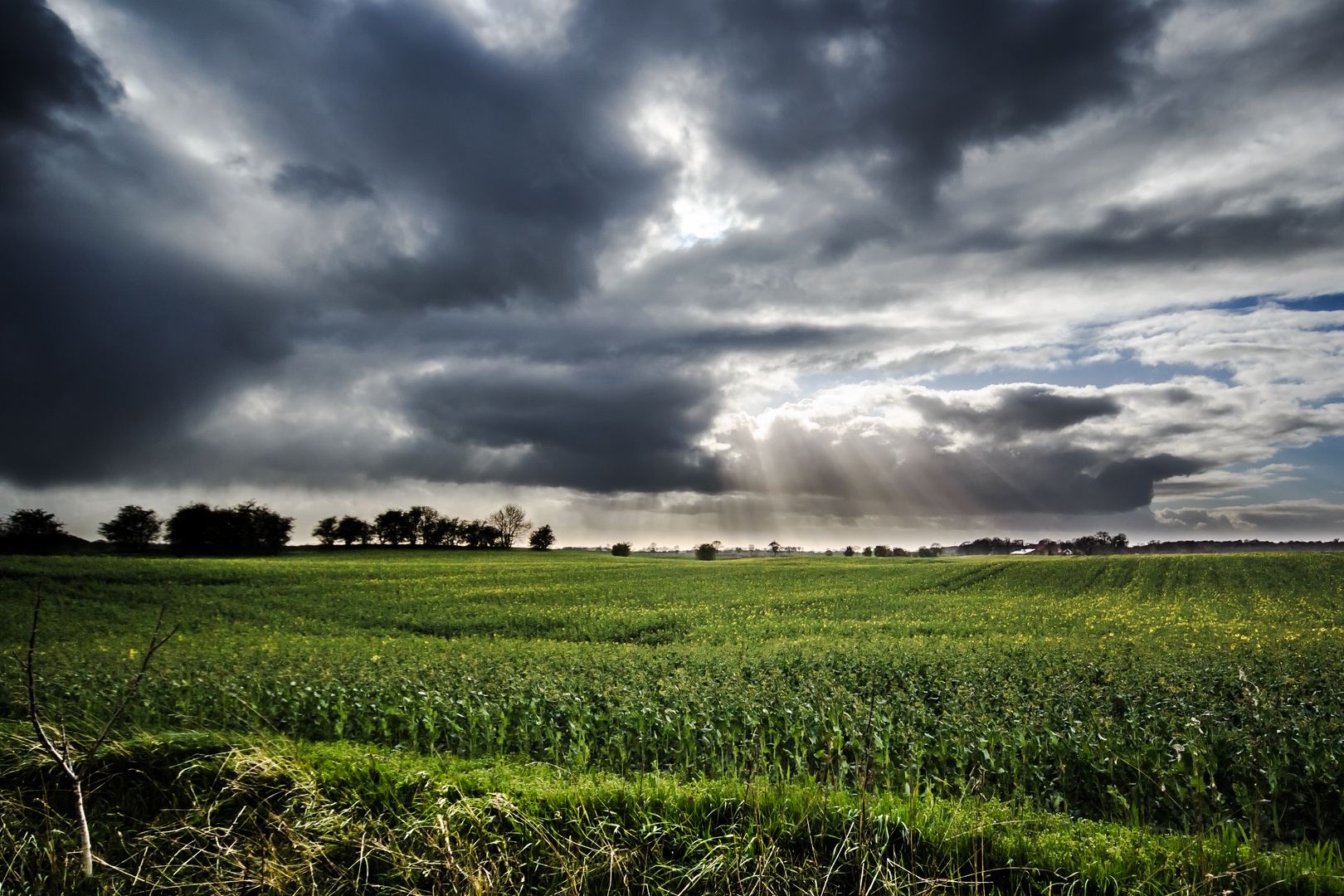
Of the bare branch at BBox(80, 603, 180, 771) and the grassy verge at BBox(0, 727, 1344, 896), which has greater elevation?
the bare branch at BBox(80, 603, 180, 771)

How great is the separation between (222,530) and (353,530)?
1435 inches

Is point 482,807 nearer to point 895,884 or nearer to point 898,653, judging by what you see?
point 895,884

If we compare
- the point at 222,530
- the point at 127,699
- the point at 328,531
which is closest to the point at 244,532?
the point at 222,530

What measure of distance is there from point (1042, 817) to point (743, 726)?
4.87 m

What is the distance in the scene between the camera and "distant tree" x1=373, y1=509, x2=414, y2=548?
4646 inches

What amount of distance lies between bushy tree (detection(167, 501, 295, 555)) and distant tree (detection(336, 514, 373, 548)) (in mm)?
27589

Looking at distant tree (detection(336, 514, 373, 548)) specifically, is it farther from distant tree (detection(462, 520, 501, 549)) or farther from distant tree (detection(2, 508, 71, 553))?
distant tree (detection(2, 508, 71, 553))

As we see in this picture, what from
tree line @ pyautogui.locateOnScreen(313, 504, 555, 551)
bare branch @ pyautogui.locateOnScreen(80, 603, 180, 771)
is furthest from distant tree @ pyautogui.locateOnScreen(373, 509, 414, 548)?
bare branch @ pyautogui.locateOnScreen(80, 603, 180, 771)

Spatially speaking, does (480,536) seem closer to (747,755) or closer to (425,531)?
(425,531)

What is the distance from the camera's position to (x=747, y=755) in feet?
20.4

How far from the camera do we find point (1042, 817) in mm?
5809

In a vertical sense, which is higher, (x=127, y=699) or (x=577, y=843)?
(x=127, y=699)

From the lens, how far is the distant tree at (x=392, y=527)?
118 metres


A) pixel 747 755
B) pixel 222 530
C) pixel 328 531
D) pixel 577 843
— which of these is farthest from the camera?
pixel 328 531
